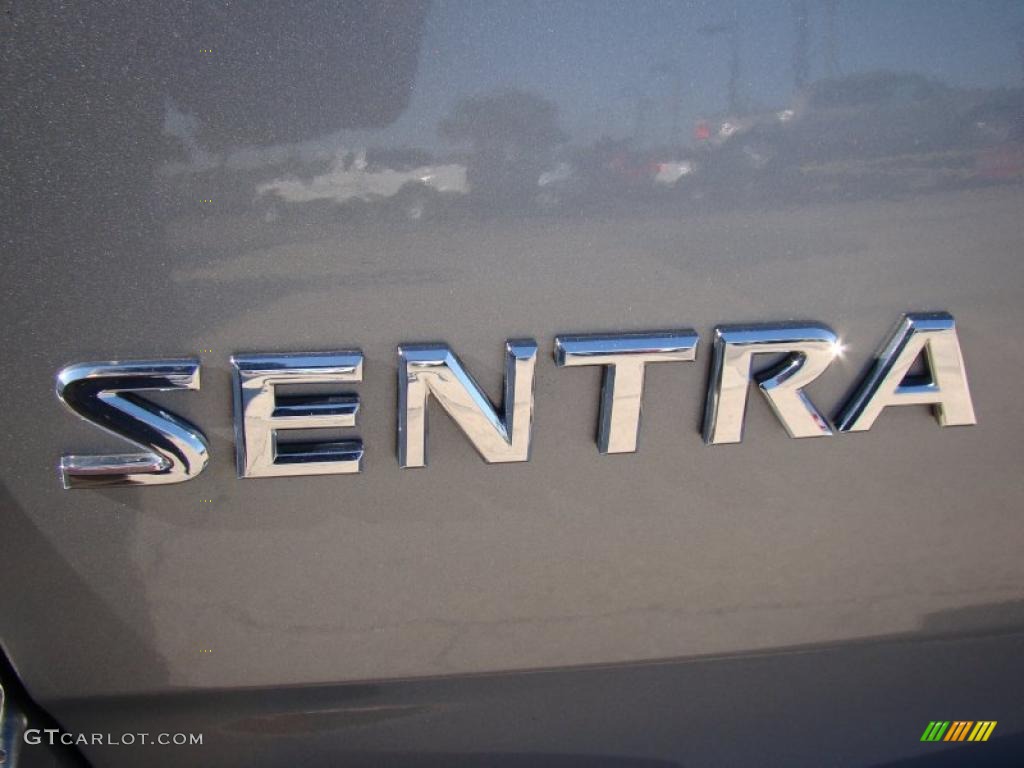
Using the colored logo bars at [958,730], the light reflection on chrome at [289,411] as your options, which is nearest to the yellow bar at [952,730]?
the colored logo bars at [958,730]

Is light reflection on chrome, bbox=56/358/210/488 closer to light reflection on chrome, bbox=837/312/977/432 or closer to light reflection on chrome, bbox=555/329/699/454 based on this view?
light reflection on chrome, bbox=555/329/699/454

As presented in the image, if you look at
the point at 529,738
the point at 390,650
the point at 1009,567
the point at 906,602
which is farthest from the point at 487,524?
the point at 1009,567

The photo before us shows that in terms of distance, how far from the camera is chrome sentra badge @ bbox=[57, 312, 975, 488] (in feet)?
2.66

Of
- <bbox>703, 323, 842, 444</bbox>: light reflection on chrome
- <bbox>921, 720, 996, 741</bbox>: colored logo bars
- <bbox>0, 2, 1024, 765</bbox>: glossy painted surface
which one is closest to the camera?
<bbox>0, 2, 1024, 765</bbox>: glossy painted surface

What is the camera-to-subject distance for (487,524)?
92cm

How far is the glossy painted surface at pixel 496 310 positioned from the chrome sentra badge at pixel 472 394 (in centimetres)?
2

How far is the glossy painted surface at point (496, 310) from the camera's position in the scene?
2.51 ft

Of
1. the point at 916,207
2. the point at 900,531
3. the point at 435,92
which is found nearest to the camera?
the point at 435,92

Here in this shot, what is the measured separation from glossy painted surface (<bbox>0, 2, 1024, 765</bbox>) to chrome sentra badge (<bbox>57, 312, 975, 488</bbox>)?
0.02 metres

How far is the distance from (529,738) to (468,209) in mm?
683

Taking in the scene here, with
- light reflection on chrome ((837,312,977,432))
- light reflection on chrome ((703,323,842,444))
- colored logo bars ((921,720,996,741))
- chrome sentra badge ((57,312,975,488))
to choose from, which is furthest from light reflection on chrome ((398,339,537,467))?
colored logo bars ((921,720,996,741))

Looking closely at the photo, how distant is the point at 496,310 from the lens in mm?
843

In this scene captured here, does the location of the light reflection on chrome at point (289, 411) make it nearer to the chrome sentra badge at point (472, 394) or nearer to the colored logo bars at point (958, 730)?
the chrome sentra badge at point (472, 394)

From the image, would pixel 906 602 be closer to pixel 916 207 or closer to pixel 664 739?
pixel 664 739
